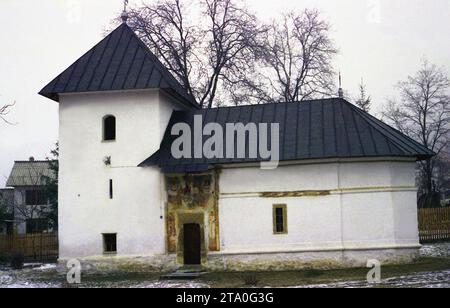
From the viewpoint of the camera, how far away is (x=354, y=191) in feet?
62.7

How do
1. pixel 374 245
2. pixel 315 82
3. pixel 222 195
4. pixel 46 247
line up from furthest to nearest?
pixel 315 82 → pixel 46 247 → pixel 222 195 → pixel 374 245

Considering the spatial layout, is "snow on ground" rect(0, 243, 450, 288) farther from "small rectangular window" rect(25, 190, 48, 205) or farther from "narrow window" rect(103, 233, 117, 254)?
"small rectangular window" rect(25, 190, 48, 205)

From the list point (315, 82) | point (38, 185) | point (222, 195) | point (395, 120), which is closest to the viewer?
point (222, 195)

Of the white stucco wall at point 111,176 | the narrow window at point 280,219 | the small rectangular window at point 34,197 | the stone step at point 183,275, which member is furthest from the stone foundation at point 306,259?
the small rectangular window at point 34,197

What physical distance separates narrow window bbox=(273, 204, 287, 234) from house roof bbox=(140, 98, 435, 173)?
5.95 feet

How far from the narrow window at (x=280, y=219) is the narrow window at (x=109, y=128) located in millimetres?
6901

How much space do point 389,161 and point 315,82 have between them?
17.0m

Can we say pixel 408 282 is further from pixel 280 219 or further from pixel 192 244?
pixel 192 244

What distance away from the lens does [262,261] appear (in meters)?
19.5

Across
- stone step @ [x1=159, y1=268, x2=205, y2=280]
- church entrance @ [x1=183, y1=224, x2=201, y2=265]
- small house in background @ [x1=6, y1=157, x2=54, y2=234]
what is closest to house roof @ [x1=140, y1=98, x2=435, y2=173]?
church entrance @ [x1=183, y1=224, x2=201, y2=265]

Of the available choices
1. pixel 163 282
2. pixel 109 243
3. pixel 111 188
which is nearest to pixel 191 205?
pixel 111 188

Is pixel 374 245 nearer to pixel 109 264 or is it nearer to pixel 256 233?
pixel 256 233

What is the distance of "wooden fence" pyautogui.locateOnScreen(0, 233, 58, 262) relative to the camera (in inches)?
1128
